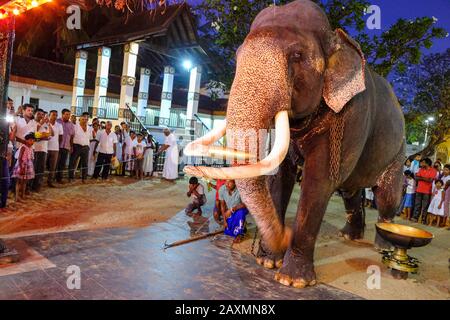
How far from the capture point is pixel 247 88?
11.0 feet

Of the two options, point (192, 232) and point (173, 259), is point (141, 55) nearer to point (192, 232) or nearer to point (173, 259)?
point (192, 232)

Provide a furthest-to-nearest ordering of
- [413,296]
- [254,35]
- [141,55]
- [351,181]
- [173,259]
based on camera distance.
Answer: [141,55] < [351,181] < [173,259] < [413,296] < [254,35]

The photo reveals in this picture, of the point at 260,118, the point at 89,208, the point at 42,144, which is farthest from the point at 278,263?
the point at 42,144

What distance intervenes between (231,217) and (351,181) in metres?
1.90

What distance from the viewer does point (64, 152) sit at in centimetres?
1009

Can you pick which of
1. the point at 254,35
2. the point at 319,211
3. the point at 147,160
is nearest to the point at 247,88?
the point at 254,35

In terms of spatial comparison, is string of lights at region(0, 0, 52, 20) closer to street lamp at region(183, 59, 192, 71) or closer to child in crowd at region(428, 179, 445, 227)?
child in crowd at region(428, 179, 445, 227)

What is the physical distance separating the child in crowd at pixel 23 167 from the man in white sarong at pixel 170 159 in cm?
552

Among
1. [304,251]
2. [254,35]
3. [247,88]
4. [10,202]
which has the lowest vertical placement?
[10,202]

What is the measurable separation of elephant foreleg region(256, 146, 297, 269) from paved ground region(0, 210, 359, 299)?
0.16 metres

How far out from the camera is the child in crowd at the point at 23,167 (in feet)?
24.6

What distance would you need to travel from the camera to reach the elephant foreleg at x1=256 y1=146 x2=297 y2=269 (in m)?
4.61

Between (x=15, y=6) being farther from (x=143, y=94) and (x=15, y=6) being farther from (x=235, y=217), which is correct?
(x=143, y=94)

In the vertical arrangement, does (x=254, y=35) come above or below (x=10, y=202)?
above
